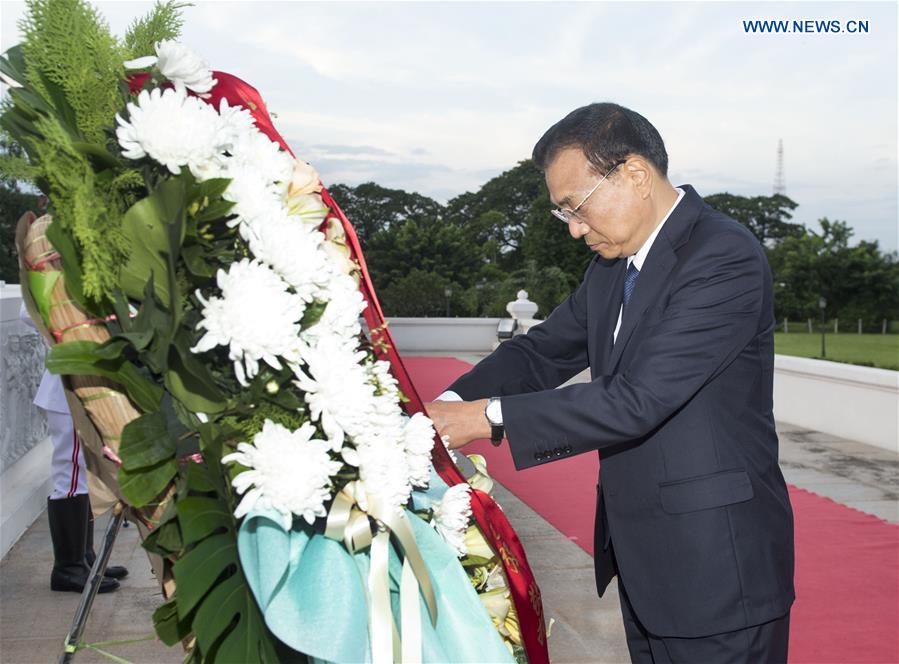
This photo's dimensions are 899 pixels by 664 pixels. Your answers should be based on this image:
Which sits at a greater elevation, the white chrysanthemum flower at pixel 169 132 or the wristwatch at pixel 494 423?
the white chrysanthemum flower at pixel 169 132

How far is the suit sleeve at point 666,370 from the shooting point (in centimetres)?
198

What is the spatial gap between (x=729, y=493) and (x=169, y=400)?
122 centimetres

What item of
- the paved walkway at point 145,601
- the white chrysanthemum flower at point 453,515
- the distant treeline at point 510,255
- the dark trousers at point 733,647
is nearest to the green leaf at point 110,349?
the white chrysanthemum flower at point 453,515

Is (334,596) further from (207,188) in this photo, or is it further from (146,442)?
(207,188)

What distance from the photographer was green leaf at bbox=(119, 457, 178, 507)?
1371mm

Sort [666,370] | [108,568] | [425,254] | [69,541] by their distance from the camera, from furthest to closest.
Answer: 1. [425,254]
2. [108,568]
3. [69,541]
4. [666,370]

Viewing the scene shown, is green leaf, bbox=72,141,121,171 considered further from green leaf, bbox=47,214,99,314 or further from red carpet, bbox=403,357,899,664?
red carpet, bbox=403,357,899,664

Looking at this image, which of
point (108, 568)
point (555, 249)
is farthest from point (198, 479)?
point (555, 249)

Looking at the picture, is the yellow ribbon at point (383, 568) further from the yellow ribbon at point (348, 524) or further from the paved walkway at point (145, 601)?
the paved walkway at point (145, 601)

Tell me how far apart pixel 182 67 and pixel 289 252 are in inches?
14.3

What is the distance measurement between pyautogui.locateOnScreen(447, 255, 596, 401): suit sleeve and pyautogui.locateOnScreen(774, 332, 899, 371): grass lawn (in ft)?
66.8

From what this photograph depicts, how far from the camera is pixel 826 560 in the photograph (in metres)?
4.95

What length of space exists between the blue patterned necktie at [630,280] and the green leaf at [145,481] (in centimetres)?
121

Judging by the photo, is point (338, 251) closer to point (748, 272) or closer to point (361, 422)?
point (361, 422)
